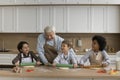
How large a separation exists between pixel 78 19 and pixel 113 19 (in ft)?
→ 2.51

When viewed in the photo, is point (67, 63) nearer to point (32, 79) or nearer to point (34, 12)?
point (32, 79)

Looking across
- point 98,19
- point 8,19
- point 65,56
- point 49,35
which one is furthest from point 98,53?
point 8,19

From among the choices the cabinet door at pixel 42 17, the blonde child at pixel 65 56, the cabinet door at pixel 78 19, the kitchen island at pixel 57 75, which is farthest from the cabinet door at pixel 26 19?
the kitchen island at pixel 57 75

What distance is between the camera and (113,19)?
20.6ft

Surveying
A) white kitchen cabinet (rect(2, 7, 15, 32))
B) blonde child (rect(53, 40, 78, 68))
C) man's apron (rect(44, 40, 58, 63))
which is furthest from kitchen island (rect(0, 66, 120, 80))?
white kitchen cabinet (rect(2, 7, 15, 32))

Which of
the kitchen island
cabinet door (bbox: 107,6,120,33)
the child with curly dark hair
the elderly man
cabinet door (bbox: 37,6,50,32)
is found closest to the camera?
the kitchen island

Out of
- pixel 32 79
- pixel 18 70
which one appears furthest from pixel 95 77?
pixel 18 70

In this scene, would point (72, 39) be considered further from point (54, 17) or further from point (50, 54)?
point (50, 54)

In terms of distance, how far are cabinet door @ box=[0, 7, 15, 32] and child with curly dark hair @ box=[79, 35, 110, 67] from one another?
2.97 meters

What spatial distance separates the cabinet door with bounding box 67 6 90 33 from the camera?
6.33 meters

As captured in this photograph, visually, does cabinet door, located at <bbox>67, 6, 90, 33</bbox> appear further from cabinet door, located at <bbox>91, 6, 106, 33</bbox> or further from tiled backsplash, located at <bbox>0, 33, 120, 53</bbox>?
tiled backsplash, located at <bbox>0, 33, 120, 53</bbox>

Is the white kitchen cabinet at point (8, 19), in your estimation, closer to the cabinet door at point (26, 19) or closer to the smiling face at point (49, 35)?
the cabinet door at point (26, 19)

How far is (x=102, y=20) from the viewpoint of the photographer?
6.33 m

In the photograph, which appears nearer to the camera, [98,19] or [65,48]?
[65,48]
